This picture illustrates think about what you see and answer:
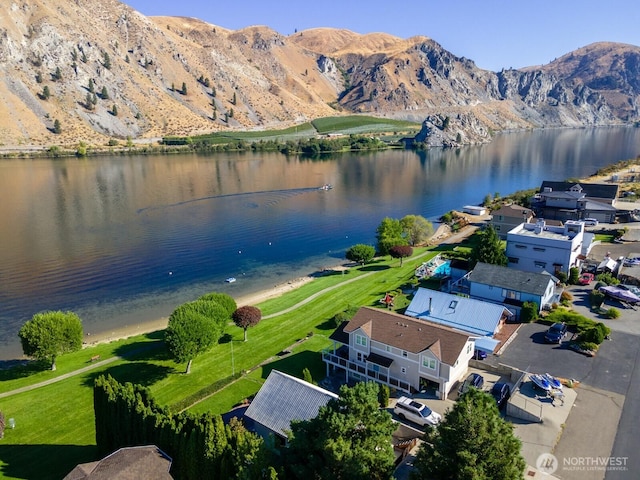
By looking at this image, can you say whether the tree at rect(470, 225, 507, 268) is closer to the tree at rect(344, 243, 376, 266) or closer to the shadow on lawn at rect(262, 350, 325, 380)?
the tree at rect(344, 243, 376, 266)

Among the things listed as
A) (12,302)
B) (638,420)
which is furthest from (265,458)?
(12,302)

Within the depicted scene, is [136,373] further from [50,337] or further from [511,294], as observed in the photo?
[511,294]

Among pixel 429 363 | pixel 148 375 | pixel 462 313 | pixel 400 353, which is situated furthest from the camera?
pixel 462 313

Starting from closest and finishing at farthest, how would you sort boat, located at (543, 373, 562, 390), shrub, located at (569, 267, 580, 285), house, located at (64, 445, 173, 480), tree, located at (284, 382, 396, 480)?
tree, located at (284, 382, 396, 480) < house, located at (64, 445, 173, 480) < boat, located at (543, 373, 562, 390) < shrub, located at (569, 267, 580, 285)

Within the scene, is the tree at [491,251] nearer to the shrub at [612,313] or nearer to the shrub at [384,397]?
the shrub at [612,313]

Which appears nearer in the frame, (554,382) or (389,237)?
(554,382)

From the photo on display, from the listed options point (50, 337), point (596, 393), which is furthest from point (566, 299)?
point (50, 337)

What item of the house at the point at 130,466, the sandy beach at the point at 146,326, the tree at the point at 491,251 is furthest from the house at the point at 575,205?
the house at the point at 130,466

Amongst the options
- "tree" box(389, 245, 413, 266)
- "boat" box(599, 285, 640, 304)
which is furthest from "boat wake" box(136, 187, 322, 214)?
"boat" box(599, 285, 640, 304)
